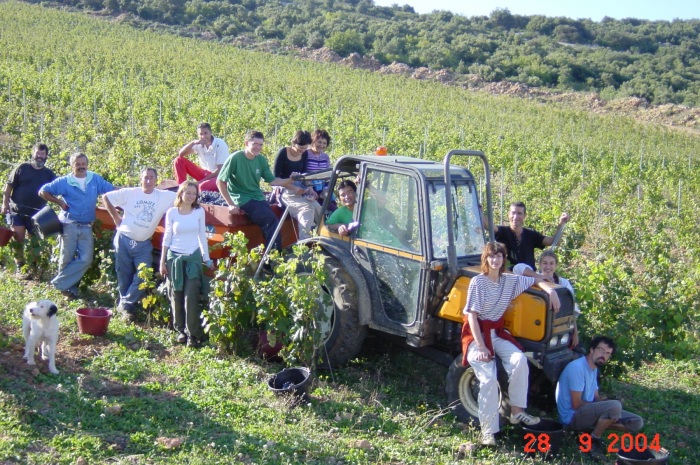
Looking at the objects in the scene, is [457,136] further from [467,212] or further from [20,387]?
[20,387]

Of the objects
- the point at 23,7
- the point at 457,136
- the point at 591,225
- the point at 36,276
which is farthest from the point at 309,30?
the point at 36,276

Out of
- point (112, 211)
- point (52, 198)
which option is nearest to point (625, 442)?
point (112, 211)

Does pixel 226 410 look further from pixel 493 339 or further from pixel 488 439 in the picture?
pixel 493 339

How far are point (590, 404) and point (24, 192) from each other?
6290mm

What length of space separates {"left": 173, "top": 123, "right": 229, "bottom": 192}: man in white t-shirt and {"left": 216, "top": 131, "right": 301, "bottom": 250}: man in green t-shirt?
1.24 m

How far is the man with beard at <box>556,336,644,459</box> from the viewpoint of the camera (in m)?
5.76

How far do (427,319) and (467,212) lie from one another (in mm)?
950

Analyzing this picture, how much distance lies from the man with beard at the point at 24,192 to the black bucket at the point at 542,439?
19.3 ft

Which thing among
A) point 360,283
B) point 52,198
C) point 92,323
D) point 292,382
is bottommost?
point 292,382

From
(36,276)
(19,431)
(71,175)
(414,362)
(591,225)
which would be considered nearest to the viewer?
(19,431)

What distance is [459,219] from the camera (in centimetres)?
617

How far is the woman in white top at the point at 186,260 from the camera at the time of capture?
705cm

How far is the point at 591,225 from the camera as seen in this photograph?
13.5 metres

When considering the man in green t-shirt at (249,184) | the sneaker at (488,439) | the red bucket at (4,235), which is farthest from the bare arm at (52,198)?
the sneaker at (488,439)
